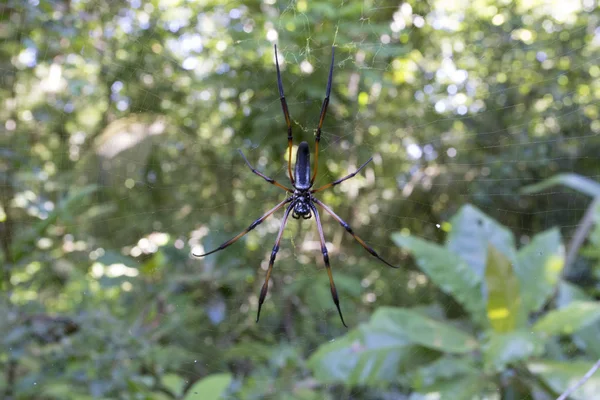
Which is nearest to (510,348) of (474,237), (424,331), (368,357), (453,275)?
(424,331)

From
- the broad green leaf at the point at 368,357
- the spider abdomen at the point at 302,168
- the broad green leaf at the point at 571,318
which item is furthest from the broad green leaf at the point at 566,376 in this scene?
the spider abdomen at the point at 302,168

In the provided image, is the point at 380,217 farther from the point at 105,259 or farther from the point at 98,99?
the point at 98,99

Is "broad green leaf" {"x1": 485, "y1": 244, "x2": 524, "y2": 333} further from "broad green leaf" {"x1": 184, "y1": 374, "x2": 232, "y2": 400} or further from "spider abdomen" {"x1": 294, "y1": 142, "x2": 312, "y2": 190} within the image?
"broad green leaf" {"x1": 184, "y1": 374, "x2": 232, "y2": 400}

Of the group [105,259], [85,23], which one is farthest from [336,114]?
[85,23]

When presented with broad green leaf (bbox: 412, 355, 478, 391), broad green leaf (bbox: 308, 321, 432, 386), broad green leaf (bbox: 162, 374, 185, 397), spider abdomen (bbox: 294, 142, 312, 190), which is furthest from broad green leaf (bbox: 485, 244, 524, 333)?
broad green leaf (bbox: 162, 374, 185, 397)

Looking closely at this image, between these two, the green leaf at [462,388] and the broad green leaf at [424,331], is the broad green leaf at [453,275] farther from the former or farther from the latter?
the green leaf at [462,388]

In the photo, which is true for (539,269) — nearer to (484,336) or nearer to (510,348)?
(484,336)
